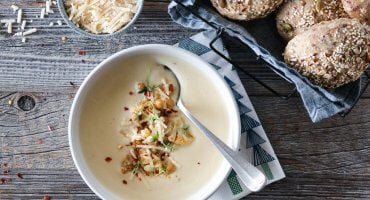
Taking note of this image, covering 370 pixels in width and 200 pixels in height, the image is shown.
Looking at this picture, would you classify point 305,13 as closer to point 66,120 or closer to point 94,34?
point 94,34

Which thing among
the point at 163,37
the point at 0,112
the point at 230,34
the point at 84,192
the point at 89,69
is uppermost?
the point at 230,34

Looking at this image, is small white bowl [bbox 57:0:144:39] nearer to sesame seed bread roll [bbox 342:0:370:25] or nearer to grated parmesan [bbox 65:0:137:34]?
grated parmesan [bbox 65:0:137:34]

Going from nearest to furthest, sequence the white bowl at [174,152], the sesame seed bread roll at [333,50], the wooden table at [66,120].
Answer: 1. the sesame seed bread roll at [333,50]
2. the white bowl at [174,152]
3. the wooden table at [66,120]

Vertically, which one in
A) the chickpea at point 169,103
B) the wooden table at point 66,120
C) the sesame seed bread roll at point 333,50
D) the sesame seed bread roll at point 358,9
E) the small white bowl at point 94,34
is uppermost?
the sesame seed bread roll at point 358,9

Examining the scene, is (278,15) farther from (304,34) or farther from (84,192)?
(84,192)

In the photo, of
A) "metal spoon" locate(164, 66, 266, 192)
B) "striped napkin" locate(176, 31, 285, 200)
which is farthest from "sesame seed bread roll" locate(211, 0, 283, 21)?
"metal spoon" locate(164, 66, 266, 192)

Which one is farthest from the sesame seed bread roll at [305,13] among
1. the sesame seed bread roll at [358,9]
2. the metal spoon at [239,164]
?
the metal spoon at [239,164]

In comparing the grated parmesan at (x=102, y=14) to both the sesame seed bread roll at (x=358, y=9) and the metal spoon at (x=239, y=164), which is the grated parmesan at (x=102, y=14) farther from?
the sesame seed bread roll at (x=358, y=9)

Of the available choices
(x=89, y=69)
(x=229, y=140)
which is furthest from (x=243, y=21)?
(x=89, y=69)
